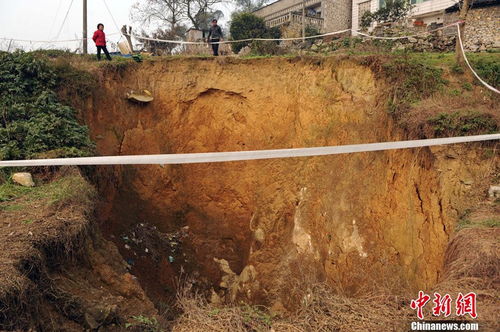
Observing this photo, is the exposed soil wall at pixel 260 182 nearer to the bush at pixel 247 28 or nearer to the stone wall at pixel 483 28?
the stone wall at pixel 483 28

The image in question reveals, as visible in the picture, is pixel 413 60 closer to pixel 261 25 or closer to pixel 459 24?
pixel 459 24

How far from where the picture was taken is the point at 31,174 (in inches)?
271

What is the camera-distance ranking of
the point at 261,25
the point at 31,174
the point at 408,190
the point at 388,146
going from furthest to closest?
the point at 261,25, the point at 408,190, the point at 31,174, the point at 388,146

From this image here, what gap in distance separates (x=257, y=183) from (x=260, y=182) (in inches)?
3.8

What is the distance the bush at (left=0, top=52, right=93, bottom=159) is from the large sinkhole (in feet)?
3.57

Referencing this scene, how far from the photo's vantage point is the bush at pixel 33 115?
7465mm

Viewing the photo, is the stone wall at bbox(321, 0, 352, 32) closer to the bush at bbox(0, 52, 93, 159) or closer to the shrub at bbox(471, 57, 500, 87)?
the shrub at bbox(471, 57, 500, 87)

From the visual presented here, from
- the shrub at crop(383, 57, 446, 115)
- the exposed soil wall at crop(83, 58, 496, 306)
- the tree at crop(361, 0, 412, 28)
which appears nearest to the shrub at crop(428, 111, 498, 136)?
the exposed soil wall at crop(83, 58, 496, 306)

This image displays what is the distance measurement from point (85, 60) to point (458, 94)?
402 inches

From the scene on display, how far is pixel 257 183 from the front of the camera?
36.2 feet

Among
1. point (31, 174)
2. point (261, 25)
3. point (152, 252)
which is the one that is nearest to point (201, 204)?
point (152, 252)

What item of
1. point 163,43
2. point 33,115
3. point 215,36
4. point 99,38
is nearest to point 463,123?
point 215,36

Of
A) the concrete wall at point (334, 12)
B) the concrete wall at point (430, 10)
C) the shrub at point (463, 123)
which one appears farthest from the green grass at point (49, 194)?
the concrete wall at point (334, 12)

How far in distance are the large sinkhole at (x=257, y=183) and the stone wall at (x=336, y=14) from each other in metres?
13.4
